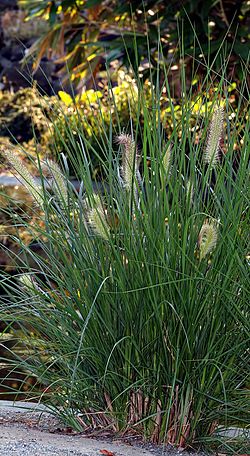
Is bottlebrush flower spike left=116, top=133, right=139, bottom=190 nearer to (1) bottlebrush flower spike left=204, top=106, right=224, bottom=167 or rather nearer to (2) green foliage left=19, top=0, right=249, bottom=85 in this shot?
(1) bottlebrush flower spike left=204, top=106, right=224, bottom=167

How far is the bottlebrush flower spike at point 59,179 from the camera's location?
257 centimetres

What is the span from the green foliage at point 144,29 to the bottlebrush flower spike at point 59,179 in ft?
13.3

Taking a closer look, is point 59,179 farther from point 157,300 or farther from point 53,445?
point 53,445

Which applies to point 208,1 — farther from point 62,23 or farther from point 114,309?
point 114,309

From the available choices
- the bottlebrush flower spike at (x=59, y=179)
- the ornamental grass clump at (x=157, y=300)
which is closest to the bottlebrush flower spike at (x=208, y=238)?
the ornamental grass clump at (x=157, y=300)

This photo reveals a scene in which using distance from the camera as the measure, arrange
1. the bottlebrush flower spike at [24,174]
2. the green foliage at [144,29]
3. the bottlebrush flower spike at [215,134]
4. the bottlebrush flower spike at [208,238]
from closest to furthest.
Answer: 1. the bottlebrush flower spike at [208,238]
2. the bottlebrush flower spike at [215,134]
3. the bottlebrush flower spike at [24,174]
4. the green foliage at [144,29]

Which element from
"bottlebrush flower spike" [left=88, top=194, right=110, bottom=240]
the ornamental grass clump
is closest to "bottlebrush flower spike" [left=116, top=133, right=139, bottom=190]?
the ornamental grass clump

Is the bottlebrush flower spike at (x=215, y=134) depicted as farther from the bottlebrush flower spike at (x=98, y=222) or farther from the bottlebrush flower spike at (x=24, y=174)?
the bottlebrush flower spike at (x=24, y=174)

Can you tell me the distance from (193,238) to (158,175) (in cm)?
20

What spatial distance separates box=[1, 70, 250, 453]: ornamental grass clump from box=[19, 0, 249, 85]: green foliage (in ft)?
13.6

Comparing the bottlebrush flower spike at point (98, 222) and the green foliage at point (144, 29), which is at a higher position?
the bottlebrush flower spike at point (98, 222)

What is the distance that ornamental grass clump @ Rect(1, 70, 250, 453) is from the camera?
2.44 m

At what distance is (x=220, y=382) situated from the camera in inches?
98.9

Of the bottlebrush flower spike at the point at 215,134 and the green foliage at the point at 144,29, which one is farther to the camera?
the green foliage at the point at 144,29
